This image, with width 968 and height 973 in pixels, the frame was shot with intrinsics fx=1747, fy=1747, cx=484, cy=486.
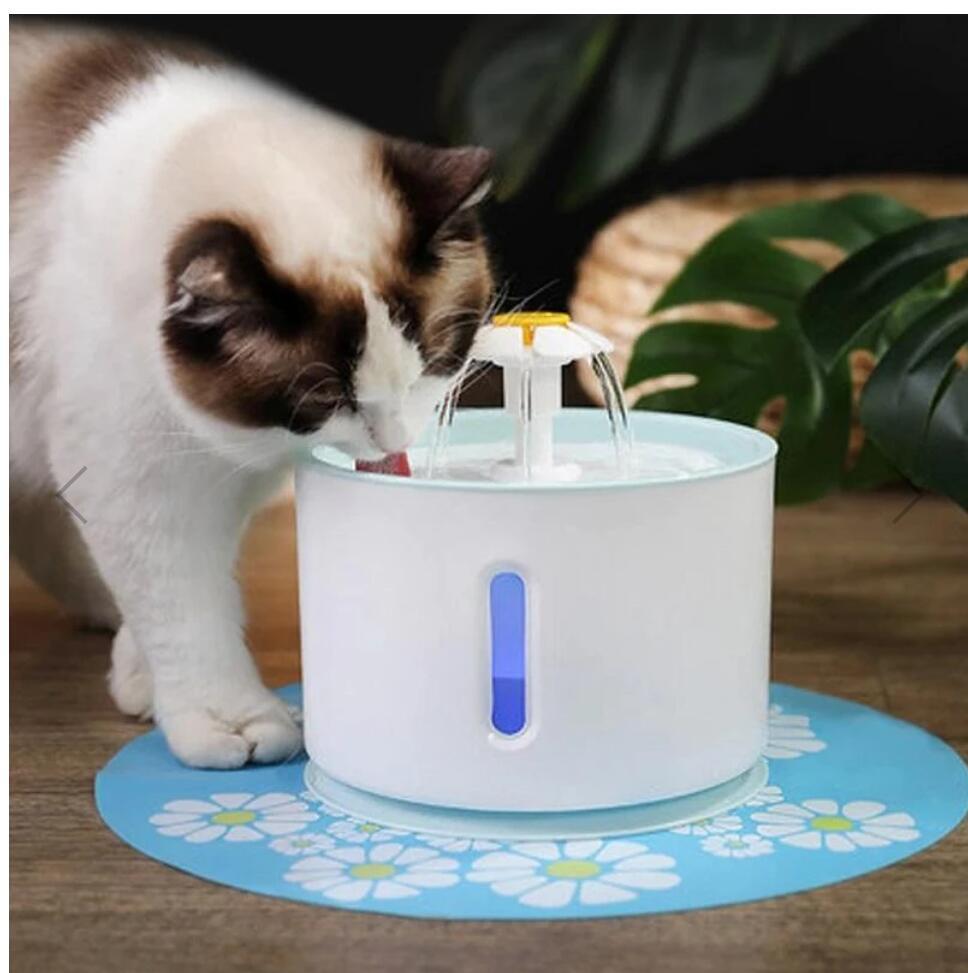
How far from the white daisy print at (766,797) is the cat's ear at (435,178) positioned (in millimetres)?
369

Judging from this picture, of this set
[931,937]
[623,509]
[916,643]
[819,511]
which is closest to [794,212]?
[916,643]

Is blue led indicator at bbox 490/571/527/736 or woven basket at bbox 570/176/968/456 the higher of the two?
woven basket at bbox 570/176/968/456

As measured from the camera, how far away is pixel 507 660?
3.06 feet

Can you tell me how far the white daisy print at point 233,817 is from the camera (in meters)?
0.96

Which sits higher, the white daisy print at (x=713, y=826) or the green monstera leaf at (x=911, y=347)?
the green monstera leaf at (x=911, y=347)

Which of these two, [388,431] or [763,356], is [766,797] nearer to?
[388,431]

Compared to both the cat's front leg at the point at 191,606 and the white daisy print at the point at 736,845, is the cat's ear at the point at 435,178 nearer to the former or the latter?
the cat's front leg at the point at 191,606

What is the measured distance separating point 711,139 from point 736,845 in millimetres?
1358

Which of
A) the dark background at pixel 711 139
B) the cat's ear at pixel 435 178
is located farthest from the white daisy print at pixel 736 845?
the dark background at pixel 711 139

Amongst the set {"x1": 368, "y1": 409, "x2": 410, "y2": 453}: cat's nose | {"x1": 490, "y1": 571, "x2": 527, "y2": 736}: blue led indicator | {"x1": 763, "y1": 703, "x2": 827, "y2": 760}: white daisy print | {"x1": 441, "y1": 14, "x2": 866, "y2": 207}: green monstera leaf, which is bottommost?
{"x1": 763, "y1": 703, "x2": 827, "y2": 760}: white daisy print

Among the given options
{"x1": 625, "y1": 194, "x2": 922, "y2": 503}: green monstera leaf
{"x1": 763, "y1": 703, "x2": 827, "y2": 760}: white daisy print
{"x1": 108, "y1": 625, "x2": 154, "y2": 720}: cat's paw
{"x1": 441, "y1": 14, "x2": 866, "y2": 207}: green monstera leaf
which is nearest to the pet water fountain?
{"x1": 763, "y1": 703, "x2": 827, "y2": 760}: white daisy print

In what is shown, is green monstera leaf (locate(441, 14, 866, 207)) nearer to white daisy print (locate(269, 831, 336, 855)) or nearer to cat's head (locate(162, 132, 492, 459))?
cat's head (locate(162, 132, 492, 459))

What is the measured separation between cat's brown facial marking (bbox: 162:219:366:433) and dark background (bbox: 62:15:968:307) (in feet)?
3.89

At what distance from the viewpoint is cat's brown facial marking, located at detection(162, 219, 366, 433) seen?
89 centimetres
